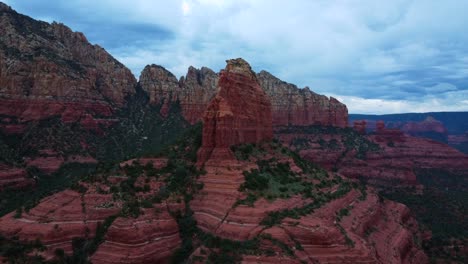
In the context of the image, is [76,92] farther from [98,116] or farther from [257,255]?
[257,255]

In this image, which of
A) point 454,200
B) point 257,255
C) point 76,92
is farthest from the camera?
point 76,92

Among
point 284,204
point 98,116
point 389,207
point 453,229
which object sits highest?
point 98,116

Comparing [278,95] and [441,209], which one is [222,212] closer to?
[441,209]

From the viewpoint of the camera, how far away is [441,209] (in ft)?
349

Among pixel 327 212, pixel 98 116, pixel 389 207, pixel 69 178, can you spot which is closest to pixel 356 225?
pixel 327 212

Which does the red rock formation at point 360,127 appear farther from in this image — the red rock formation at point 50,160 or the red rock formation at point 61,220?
the red rock formation at point 61,220

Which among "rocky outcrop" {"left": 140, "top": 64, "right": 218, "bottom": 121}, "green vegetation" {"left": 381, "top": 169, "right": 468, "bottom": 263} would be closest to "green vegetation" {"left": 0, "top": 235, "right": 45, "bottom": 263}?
"green vegetation" {"left": 381, "top": 169, "right": 468, "bottom": 263}

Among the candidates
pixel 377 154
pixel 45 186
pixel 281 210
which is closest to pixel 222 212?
pixel 281 210

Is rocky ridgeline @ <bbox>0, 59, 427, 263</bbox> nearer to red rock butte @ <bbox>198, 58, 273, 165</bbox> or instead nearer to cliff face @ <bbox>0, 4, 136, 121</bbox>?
red rock butte @ <bbox>198, 58, 273, 165</bbox>

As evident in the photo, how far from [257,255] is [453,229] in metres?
67.9

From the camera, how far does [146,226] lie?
155 feet

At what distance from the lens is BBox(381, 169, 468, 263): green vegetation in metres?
75.9

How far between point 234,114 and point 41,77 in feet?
272

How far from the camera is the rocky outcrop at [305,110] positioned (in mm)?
174750
